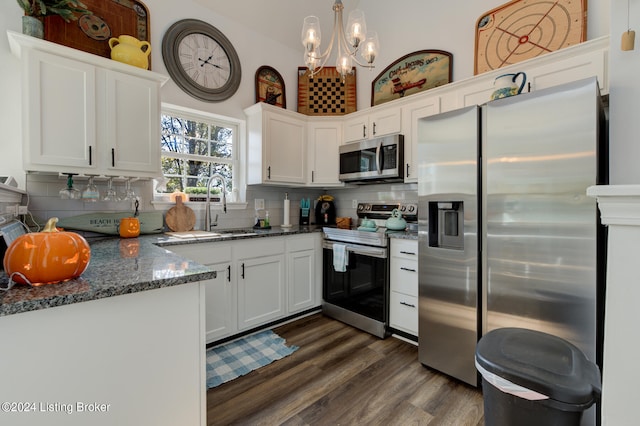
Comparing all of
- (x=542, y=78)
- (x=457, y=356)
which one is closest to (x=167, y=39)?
(x=542, y=78)

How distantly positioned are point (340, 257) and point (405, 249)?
2.15 ft

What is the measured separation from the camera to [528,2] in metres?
2.38

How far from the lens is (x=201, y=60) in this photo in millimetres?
2828

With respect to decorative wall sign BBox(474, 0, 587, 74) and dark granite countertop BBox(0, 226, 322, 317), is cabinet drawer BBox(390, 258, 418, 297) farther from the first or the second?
decorative wall sign BBox(474, 0, 587, 74)

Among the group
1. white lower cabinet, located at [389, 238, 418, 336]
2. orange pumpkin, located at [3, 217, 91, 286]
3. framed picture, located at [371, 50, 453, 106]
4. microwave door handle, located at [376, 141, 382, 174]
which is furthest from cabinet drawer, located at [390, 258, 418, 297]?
orange pumpkin, located at [3, 217, 91, 286]

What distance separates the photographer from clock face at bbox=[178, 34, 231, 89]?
2.73m

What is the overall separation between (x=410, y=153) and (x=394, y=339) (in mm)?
1669

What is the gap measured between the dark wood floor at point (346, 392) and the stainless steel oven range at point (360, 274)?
0.32 m

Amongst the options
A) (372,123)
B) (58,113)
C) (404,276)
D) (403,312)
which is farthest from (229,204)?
(403,312)

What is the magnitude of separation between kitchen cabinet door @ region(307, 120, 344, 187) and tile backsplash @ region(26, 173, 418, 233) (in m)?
0.38

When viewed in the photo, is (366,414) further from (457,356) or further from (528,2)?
(528,2)

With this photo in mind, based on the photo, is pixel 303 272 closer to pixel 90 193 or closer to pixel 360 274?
pixel 360 274

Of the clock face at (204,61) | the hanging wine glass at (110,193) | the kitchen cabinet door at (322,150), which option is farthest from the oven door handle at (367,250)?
the clock face at (204,61)

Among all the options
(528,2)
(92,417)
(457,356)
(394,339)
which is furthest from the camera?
(394,339)
